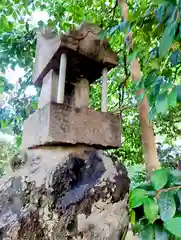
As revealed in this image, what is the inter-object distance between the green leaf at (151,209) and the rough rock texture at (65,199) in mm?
287

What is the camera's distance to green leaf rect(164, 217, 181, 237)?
47cm

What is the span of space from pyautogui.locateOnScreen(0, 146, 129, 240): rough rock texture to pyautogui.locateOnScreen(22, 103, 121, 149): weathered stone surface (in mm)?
70

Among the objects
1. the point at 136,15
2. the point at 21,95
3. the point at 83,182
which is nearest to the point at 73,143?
the point at 83,182

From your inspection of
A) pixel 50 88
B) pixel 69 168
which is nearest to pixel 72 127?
pixel 69 168

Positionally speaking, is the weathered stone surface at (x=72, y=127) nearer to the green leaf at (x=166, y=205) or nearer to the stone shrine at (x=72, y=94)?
the stone shrine at (x=72, y=94)

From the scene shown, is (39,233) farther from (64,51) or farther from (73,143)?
(64,51)

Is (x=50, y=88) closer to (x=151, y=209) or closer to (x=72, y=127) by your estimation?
(x=72, y=127)

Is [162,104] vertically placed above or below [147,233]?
above

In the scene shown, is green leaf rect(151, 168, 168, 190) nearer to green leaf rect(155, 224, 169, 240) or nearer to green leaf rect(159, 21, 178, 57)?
green leaf rect(155, 224, 169, 240)

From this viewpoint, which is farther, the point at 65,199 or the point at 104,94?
the point at 104,94

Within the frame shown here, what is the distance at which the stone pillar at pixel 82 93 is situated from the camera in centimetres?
114

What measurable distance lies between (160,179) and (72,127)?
17.9 inches

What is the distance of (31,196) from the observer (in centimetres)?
84

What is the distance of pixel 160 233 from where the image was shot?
58cm
